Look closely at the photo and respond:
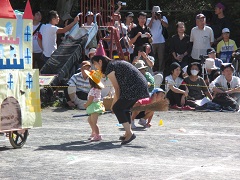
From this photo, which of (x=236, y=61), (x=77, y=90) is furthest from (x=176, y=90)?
(x=236, y=61)

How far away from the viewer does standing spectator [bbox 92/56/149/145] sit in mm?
12969

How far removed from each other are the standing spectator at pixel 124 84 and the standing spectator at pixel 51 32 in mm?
6171

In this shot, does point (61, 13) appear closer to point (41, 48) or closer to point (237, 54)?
point (41, 48)

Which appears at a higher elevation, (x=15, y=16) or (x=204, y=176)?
(x=15, y=16)

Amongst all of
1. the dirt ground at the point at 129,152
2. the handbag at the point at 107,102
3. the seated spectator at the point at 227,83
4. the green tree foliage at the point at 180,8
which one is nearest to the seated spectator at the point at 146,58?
the handbag at the point at 107,102

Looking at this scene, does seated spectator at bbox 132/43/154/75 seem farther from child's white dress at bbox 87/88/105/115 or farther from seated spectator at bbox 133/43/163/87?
child's white dress at bbox 87/88/105/115

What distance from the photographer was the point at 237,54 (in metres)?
19.9

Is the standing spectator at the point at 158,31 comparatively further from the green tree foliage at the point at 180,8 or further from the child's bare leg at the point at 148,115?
the child's bare leg at the point at 148,115

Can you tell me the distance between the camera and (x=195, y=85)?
60.2 ft

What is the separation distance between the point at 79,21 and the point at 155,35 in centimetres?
209

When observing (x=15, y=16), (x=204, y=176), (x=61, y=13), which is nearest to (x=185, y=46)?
(x=61, y=13)

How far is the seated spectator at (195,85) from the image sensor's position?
723 inches

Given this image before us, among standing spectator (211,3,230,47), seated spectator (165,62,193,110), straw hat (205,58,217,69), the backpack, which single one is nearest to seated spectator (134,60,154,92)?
seated spectator (165,62,193,110)

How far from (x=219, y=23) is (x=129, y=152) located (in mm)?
9501
